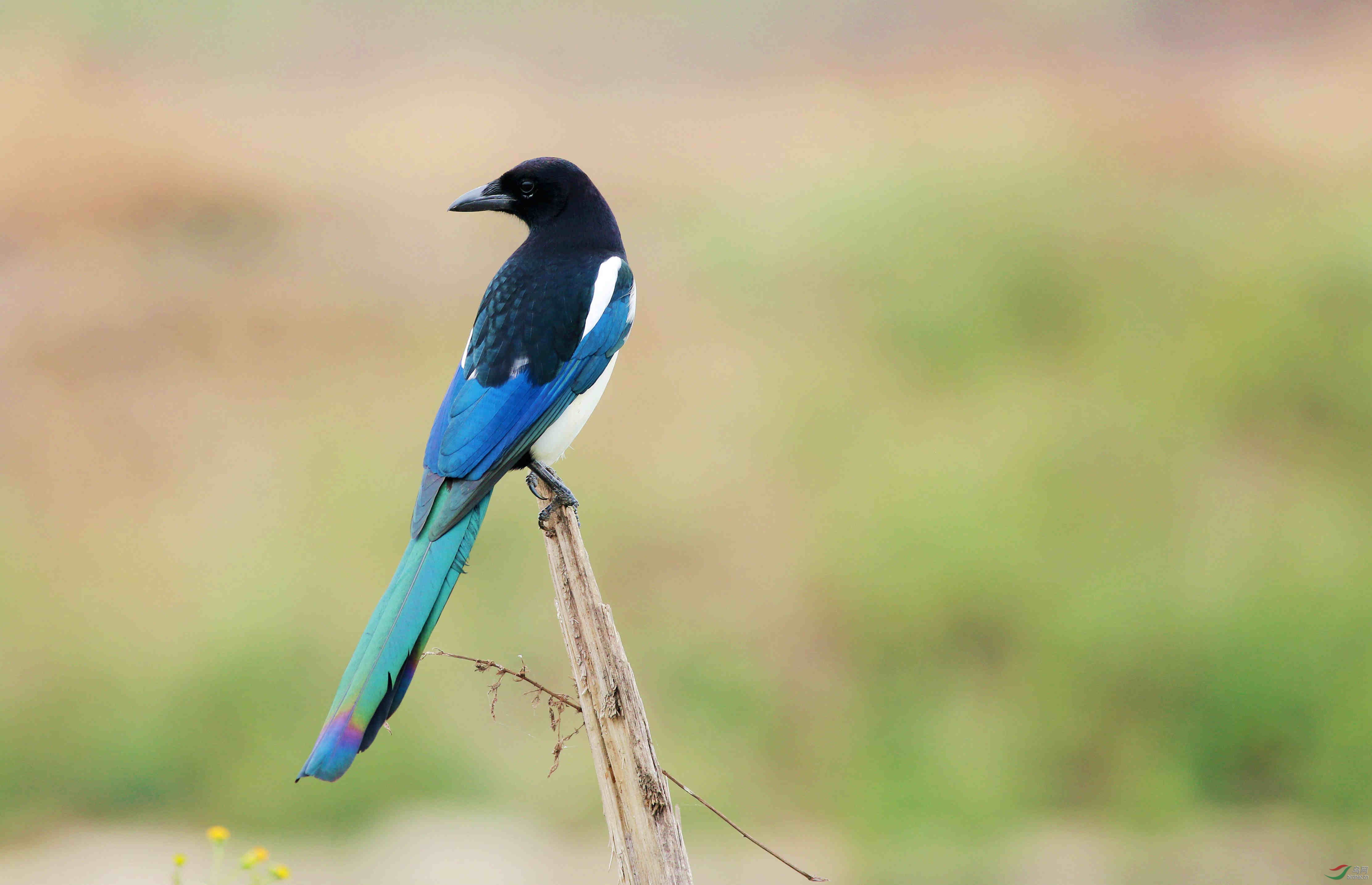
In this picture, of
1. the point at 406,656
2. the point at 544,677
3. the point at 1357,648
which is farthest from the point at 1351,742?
the point at 406,656

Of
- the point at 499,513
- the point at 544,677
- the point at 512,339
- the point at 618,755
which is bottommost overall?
the point at 544,677

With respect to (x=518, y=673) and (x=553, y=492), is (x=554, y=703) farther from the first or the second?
(x=553, y=492)

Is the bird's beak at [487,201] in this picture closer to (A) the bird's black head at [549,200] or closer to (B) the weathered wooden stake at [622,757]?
(A) the bird's black head at [549,200]

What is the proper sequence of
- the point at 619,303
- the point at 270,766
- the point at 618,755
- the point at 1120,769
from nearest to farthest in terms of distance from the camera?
the point at 618,755 → the point at 619,303 → the point at 270,766 → the point at 1120,769

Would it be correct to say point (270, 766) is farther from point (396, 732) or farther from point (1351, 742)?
point (1351, 742)

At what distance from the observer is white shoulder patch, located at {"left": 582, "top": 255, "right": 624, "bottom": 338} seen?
209 cm

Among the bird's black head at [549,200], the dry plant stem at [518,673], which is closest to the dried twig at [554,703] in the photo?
the dry plant stem at [518,673]

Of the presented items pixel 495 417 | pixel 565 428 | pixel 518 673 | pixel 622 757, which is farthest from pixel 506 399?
pixel 622 757

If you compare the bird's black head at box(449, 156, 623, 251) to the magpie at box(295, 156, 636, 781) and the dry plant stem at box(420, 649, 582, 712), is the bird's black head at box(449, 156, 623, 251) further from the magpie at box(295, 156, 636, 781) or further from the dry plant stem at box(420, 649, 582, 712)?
the dry plant stem at box(420, 649, 582, 712)

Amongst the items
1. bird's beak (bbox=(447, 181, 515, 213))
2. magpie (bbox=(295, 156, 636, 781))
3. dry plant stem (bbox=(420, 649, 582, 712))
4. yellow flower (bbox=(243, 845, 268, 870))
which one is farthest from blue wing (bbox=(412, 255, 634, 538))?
yellow flower (bbox=(243, 845, 268, 870))

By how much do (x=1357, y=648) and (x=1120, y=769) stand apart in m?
1.00

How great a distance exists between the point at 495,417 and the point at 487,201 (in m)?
0.62

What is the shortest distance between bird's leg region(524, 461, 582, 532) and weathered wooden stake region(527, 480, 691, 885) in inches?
12.5

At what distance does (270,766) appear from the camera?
389cm
